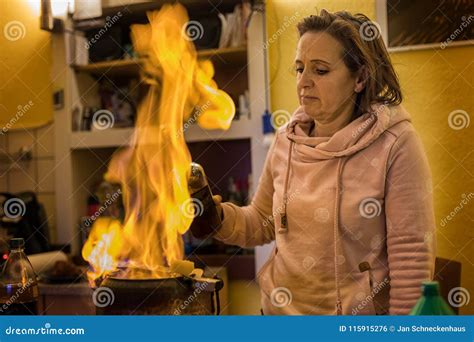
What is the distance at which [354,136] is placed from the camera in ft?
3.19

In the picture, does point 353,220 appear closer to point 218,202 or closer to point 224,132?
point 218,202

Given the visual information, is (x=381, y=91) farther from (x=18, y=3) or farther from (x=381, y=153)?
(x=18, y=3)

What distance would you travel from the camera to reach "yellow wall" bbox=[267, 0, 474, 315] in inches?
45.9

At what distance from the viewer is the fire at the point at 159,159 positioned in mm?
1022

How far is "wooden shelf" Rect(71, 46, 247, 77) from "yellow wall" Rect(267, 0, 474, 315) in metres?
0.44

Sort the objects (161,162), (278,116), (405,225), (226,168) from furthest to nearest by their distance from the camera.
Answer: 1. (226,168)
2. (278,116)
3. (161,162)
4. (405,225)

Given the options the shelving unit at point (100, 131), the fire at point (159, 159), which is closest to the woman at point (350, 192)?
the fire at point (159, 159)

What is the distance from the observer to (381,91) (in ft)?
3.28

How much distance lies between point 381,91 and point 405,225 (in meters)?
0.25

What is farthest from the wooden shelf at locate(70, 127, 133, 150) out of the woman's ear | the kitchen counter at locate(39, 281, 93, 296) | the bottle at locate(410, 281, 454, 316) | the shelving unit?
the bottle at locate(410, 281, 454, 316)

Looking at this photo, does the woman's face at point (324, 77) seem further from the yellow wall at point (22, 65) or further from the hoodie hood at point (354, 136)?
the yellow wall at point (22, 65)

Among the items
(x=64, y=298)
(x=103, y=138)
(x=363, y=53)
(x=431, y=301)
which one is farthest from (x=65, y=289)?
(x=431, y=301)

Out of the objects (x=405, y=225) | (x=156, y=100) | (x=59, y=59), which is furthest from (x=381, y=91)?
(x=59, y=59)

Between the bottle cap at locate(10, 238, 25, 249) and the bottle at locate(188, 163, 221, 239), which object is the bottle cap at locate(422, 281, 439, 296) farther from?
the bottle cap at locate(10, 238, 25, 249)
